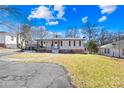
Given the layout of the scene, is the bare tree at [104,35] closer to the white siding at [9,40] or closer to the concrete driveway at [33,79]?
the concrete driveway at [33,79]

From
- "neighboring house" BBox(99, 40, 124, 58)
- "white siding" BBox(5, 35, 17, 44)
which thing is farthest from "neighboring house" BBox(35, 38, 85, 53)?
"white siding" BBox(5, 35, 17, 44)

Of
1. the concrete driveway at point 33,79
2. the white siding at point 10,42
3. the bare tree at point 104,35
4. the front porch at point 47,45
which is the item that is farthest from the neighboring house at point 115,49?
the concrete driveway at point 33,79

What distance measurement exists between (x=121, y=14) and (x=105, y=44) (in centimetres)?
1388

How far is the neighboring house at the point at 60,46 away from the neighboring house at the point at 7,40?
15.2 feet

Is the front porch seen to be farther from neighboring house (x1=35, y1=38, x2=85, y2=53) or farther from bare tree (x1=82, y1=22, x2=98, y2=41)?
bare tree (x1=82, y1=22, x2=98, y2=41)

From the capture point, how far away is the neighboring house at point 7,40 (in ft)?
60.5

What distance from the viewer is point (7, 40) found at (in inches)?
763

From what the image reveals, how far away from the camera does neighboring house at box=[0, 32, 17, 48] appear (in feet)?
60.5

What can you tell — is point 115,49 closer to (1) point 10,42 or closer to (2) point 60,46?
(2) point 60,46

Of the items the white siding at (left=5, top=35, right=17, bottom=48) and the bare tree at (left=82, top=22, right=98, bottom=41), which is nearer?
the bare tree at (left=82, top=22, right=98, bottom=41)

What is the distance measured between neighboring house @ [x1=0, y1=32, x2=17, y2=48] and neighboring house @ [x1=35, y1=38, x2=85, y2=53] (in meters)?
4.62

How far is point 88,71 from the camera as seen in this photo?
227 inches
